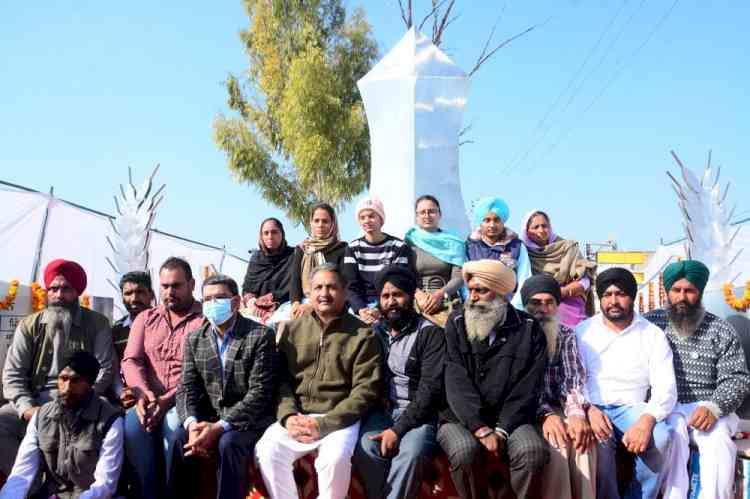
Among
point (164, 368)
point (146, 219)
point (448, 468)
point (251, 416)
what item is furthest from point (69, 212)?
point (448, 468)

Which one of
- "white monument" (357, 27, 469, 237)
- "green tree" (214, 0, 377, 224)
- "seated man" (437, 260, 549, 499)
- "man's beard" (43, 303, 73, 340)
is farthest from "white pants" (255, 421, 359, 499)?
"green tree" (214, 0, 377, 224)

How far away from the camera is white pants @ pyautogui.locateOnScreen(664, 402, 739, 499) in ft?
12.5

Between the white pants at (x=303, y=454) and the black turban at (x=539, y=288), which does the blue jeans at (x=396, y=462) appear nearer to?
the white pants at (x=303, y=454)

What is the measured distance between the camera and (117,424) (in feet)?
13.1

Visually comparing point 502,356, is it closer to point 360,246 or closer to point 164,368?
point 360,246

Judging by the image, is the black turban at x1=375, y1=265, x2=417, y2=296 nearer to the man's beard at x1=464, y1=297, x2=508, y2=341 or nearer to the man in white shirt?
the man's beard at x1=464, y1=297, x2=508, y2=341

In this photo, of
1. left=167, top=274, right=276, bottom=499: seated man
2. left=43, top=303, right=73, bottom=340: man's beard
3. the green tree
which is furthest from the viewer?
the green tree

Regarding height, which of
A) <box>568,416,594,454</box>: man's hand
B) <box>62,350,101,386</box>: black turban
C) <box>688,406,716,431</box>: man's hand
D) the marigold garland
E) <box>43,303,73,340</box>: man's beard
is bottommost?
<box>568,416,594,454</box>: man's hand

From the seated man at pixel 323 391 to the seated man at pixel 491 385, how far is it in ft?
1.68

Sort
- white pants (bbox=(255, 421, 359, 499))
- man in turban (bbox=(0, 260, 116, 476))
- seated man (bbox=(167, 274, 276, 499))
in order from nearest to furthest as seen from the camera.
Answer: white pants (bbox=(255, 421, 359, 499)) < seated man (bbox=(167, 274, 276, 499)) < man in turban (bbox=(0, 260, 116, 476))

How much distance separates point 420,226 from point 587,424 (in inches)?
97.0

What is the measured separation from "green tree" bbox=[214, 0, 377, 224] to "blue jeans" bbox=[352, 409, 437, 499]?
12.9 meters

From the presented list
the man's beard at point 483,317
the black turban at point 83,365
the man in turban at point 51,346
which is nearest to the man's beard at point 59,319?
the man in turban at point 51,346

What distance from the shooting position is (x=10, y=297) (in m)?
6.74
